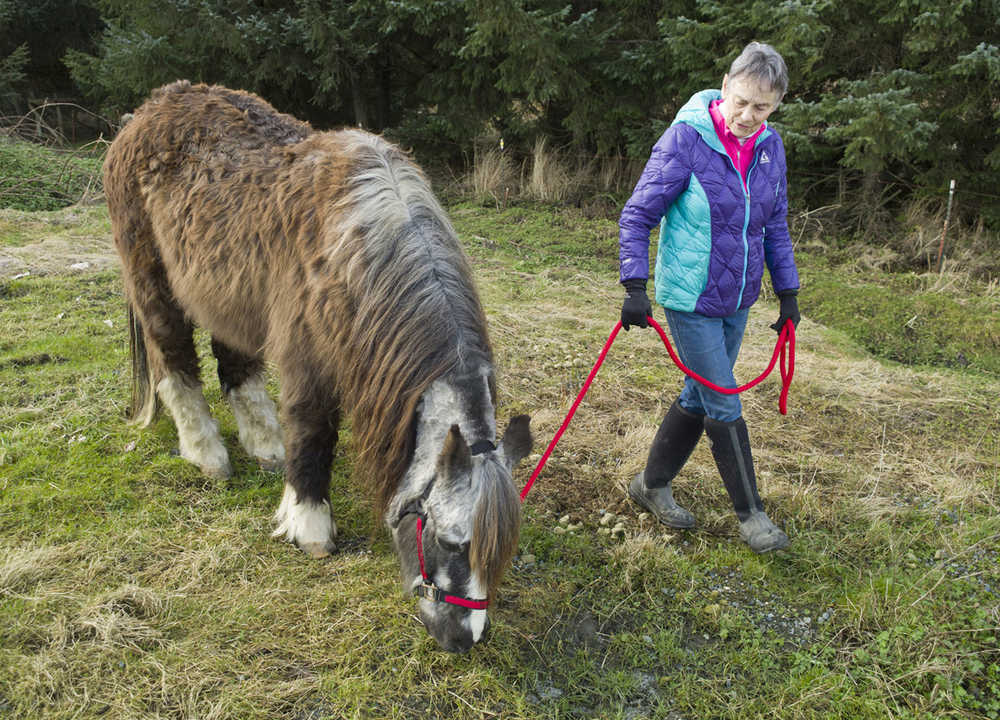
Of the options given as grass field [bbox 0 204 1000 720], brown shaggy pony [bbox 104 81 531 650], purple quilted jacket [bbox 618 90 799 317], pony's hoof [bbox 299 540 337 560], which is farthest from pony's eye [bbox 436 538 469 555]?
purple quilted jacket [bbox 618 90 799 317]

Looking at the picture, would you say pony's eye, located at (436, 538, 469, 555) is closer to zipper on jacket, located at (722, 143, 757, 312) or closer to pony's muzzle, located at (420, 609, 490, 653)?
pony's muzzle, located at (420, 609, 490, 653)

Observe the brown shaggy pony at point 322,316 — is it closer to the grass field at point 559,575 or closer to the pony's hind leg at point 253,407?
the pony's hind leg at point 253,407

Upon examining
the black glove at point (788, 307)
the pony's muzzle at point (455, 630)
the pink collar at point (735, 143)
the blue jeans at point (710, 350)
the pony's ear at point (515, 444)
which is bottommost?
the pony's muzzle at point (455, 630)

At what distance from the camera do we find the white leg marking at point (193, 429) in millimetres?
3566

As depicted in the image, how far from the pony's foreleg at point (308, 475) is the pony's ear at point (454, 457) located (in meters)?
0.83

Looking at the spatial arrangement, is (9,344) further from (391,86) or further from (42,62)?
(42,62)

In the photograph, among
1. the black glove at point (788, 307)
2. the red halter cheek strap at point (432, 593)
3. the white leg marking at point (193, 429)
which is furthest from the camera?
the white leg marking at point (193, 429)

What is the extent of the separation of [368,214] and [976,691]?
2853mm

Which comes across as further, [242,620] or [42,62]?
[42,62]

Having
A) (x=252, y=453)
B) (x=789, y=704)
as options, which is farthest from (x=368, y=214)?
(x=789, y=704)

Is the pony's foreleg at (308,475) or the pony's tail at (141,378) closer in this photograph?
the pony's foreleg at (308,475)

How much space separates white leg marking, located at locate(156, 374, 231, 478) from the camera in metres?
3.57

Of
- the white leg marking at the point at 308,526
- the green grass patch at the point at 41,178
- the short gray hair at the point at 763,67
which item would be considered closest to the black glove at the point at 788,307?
the short gray hair at the point at 763,67

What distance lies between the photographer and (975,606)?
101 inches
